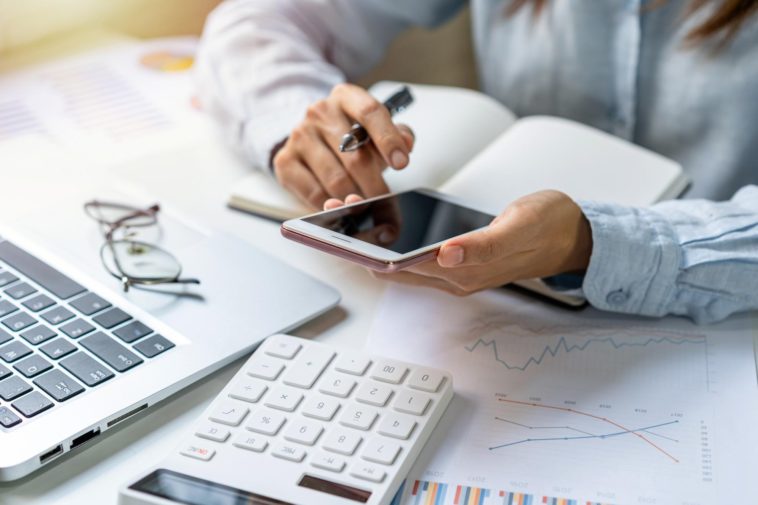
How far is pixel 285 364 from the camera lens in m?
0.61

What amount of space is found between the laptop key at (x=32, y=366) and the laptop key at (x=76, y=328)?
31mm

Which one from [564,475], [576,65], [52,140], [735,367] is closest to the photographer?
[564,475]

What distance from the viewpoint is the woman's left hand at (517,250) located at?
1.98ft

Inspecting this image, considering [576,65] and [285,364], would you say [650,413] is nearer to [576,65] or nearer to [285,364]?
[285,364]

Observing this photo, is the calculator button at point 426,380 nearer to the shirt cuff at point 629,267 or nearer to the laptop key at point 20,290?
the shirt cuff at point 629,267

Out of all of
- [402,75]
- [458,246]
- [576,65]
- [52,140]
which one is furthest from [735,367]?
[402,75]

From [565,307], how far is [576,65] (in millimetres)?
483

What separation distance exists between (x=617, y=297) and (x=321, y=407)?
27 centimetres

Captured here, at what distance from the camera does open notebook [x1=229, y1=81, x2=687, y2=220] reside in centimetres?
82

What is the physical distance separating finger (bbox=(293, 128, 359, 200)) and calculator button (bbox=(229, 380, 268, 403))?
25cm

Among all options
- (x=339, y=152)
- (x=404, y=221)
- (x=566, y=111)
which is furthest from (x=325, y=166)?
(x=566, y=111)

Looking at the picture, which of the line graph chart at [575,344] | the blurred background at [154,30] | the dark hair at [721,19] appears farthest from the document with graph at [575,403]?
the blurred background at [154,30]

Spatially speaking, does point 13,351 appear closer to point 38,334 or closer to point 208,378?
point 38,334

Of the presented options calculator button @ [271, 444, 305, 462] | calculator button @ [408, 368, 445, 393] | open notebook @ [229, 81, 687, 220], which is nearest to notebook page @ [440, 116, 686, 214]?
open notebook @ [229, 81, 687, 220]
